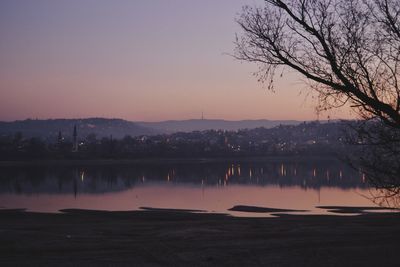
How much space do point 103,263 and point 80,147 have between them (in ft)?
468

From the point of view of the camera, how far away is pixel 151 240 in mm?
13609

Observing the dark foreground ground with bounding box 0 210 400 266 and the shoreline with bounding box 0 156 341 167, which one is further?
the shoreline with bounding box 0 156 341 167

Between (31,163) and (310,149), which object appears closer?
(31,163)

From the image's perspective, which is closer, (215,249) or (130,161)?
(215,249)

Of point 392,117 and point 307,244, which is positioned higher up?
point 392,117

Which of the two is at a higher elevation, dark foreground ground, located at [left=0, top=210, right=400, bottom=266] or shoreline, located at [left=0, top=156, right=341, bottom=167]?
dark foreground ground, located at [left=0, top=210, right=400, bottom=266]

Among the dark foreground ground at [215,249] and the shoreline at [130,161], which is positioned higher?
the dark foreground ground at [215,249]

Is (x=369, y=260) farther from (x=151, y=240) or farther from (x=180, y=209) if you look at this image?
(x=180, y=209)

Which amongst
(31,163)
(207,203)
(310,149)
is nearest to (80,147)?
(31,163)

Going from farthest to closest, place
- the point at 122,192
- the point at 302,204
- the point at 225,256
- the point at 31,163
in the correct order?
the point at 31,163, the point at 122,192, the point at 302,204, the point at 225,256

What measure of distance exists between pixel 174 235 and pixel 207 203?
27.0 meters

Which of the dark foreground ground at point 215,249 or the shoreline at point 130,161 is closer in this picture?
the dark foreground ground at point 215,249

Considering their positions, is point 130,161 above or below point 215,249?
below

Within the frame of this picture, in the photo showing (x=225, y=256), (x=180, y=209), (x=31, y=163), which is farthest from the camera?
(x=31, y=163)
